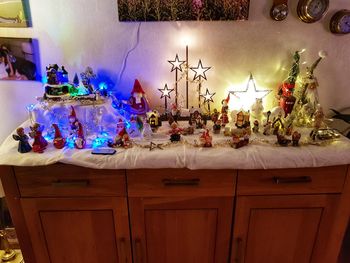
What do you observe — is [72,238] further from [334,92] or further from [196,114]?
[334,92]

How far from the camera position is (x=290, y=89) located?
145 cm

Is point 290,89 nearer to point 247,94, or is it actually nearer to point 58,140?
point 247,94

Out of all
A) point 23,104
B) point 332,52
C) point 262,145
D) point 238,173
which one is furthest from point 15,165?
point 332,52

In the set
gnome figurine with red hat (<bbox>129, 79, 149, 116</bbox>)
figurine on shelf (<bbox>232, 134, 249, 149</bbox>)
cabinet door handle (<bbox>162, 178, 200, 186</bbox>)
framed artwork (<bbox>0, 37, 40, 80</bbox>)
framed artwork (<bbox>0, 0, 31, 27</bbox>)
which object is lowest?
cabinet door handle (<bbox>162, 178, 200, 186</bbox>)

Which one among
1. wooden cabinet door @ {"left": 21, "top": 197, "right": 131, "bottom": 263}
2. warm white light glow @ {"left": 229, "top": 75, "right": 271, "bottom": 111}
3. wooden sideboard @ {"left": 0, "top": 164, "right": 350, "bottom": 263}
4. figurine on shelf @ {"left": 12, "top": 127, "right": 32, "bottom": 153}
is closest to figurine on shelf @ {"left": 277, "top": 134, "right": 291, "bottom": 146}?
wooden sideboard @ {"left": 0, "top": 164, "right": 350, "bottom": 263}

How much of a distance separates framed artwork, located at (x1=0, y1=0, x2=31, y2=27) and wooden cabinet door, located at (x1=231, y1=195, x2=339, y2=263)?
130 centimetres

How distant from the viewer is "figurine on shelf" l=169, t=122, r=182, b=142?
4.15 feet

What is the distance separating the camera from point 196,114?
141 centimetres

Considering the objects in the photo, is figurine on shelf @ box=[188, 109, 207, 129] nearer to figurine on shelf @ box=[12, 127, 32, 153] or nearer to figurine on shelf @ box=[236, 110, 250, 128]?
figurine on shelf @ box=[236, 110, 250, 128]

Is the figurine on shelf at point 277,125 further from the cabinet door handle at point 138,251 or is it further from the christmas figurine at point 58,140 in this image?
the christmas figurine at point 58,140

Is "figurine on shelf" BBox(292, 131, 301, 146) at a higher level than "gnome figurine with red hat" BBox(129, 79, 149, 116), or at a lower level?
lower

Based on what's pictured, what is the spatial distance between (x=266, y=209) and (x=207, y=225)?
0.89 ft

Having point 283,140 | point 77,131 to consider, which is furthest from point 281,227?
point 77,131

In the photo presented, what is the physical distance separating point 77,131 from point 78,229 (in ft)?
1.46
